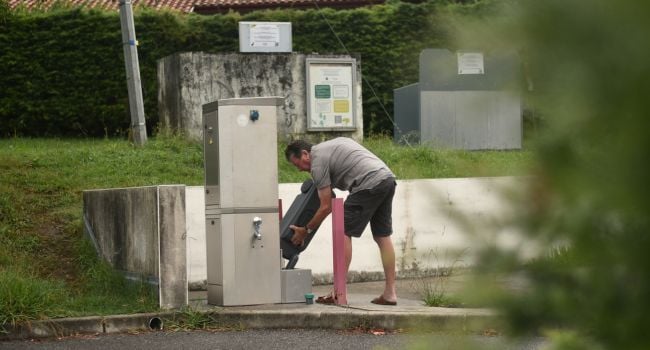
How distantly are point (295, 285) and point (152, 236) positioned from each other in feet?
4.38

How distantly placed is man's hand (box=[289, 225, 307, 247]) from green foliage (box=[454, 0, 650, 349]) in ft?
29.7

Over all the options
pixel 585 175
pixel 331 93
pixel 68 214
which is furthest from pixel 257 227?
pixel 585 175

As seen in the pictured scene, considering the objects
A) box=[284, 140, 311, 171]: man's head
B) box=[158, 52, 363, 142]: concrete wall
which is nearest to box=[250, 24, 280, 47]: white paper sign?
box=[158, 52, 363, 142]: concrete wall

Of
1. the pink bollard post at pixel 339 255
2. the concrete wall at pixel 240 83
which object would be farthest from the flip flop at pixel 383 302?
the concrete wall at pixel 240 83

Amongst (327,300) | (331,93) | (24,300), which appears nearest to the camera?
(24,300)

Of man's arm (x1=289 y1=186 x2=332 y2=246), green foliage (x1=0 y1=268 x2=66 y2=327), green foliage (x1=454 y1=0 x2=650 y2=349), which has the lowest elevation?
green foliage (x1=0 y1=268 x2=66 y2=327)

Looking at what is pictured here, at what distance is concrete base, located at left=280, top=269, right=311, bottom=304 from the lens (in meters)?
9.77

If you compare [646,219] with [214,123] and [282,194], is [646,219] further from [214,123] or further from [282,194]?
[282,194]

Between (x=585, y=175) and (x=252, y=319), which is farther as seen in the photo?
(x=252, y=319)

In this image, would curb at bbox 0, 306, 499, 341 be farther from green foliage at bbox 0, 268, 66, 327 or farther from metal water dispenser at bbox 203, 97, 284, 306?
metal water dispenser at bbox 203, 97, 284, 306

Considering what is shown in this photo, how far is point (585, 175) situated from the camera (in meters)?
0.84

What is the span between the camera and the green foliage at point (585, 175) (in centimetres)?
75

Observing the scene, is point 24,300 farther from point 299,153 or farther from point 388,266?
point 388,266

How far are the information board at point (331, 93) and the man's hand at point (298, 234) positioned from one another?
26.5 feet
